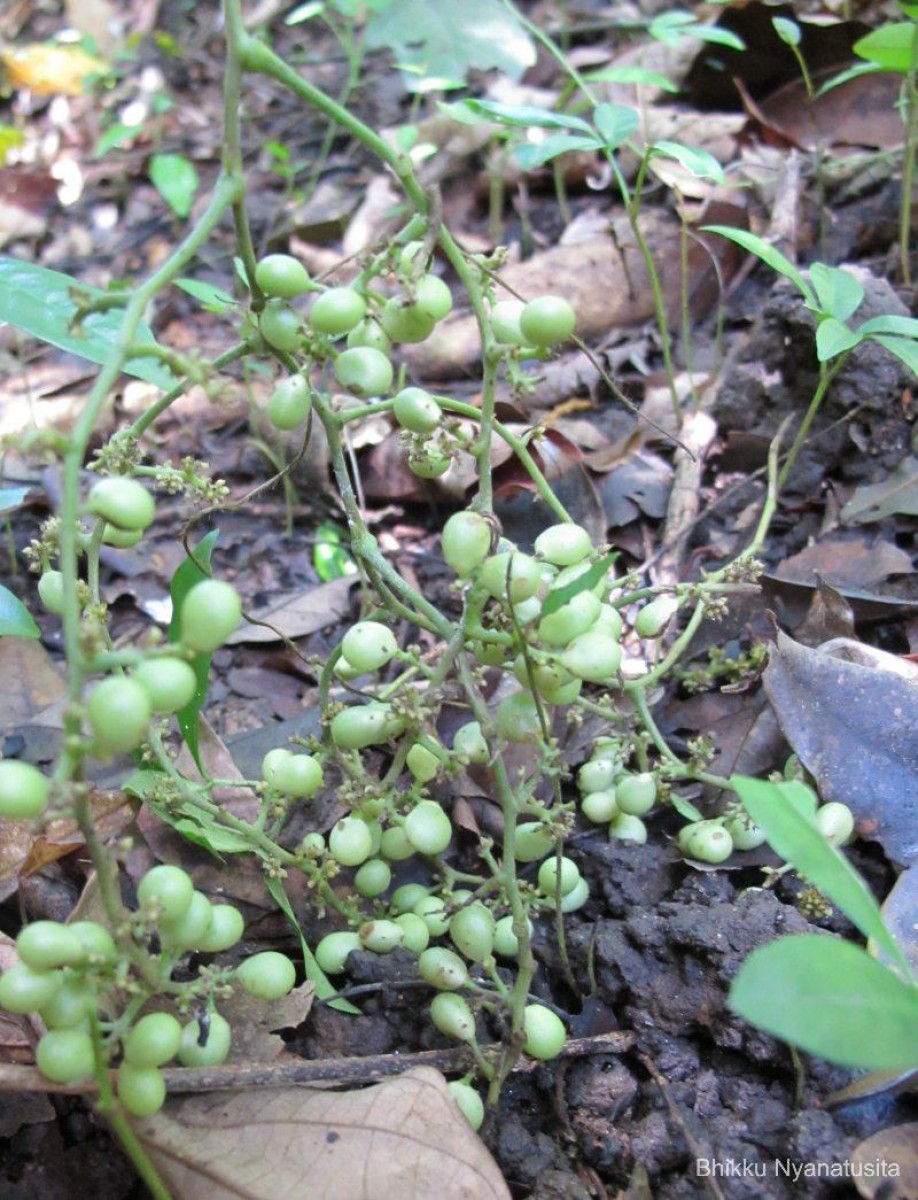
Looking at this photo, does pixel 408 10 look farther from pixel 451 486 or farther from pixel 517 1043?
pixel 517 1043

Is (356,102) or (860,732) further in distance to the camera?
(356,102)

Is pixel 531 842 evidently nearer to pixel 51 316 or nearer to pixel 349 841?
pixel 349 841

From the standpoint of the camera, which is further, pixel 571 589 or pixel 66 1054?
pixel 571 589

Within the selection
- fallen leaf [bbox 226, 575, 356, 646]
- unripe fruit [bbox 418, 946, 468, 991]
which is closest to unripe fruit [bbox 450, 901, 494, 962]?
unripe fruit [bbox 418, 946, 468, 991]

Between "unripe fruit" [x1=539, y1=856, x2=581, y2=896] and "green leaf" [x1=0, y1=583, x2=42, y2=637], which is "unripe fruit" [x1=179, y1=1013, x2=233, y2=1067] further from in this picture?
"green leaf" [x1=0, y1=583, x2=42, y2=637]

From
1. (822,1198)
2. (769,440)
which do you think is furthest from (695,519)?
(822,1198)

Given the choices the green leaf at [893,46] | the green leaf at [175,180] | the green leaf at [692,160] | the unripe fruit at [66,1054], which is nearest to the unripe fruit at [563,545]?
the unripe fruit at [66,1054]

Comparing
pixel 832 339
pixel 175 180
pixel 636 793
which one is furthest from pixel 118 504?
pixel 175 180
